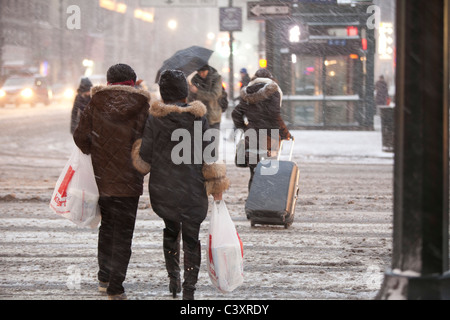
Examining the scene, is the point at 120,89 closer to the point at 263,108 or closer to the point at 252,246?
the point at 252,246

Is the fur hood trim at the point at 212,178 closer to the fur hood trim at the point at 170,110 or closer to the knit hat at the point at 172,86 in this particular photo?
the fur hood trim at the point at 170,110

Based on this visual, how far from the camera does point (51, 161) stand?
18.5 metres

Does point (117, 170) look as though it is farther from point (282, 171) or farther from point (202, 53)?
point (202, 53)

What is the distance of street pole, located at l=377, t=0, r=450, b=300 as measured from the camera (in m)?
5.04

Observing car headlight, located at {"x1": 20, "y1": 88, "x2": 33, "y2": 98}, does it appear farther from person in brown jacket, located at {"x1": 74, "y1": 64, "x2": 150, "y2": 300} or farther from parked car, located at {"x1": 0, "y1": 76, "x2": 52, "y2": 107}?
person in brown jacket, located at {"x1": 74, "y1": 64, "x2": 150, "y2": 300}

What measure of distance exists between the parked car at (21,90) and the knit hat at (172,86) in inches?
1594

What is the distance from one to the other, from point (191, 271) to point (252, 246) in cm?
262

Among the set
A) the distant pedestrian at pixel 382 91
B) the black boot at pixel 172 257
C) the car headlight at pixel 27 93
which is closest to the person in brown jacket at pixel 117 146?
the black boot at pixel 172 257

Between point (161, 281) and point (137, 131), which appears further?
point (161, 281)

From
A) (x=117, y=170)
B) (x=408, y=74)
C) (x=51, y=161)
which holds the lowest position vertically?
(x=51, y=161)

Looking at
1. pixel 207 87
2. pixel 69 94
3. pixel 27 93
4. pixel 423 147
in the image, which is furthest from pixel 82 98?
pixel 69 94

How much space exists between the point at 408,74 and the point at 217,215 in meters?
1.96
